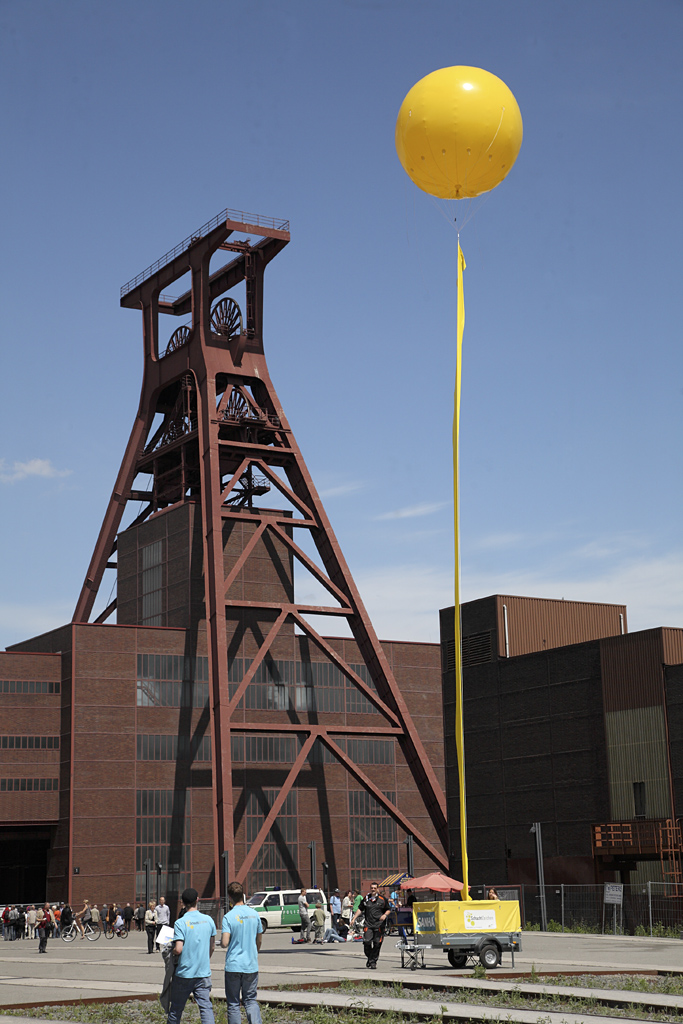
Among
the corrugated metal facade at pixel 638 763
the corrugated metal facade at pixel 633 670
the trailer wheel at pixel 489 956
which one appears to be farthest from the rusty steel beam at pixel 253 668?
the trailer wheel at pixel 489 956

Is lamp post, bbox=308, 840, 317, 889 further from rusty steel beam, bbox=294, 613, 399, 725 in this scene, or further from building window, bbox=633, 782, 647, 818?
building window, bbox=633, 782, 647, 818

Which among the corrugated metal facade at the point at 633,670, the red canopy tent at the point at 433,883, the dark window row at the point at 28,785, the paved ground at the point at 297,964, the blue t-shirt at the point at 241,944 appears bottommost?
the paved ground at the point at 297,964

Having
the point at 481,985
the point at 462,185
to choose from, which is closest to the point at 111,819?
the point at 481,985

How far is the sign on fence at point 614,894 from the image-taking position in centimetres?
3800

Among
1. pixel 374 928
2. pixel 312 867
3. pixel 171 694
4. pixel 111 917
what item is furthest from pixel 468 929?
pixel 171 694

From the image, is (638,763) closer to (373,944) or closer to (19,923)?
(373,944)

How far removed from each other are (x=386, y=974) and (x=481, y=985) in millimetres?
3294

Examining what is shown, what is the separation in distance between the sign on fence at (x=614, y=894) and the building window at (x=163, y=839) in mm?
27599

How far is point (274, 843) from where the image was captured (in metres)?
64.2

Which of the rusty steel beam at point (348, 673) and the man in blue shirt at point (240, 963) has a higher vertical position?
the rusty steel beam at point (348, 673)

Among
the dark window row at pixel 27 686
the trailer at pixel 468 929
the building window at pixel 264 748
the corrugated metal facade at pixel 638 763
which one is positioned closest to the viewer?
the trailer at pixel 468 929

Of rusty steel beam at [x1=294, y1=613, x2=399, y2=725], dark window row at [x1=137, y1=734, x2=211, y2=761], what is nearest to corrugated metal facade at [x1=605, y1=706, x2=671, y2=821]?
→ rusty steel beam at [x1=294, y1=613, x2=399, y2=725]

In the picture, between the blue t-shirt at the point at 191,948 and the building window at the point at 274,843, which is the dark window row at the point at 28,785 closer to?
the building window at the point at 274,843

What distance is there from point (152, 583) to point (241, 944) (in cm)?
5579
